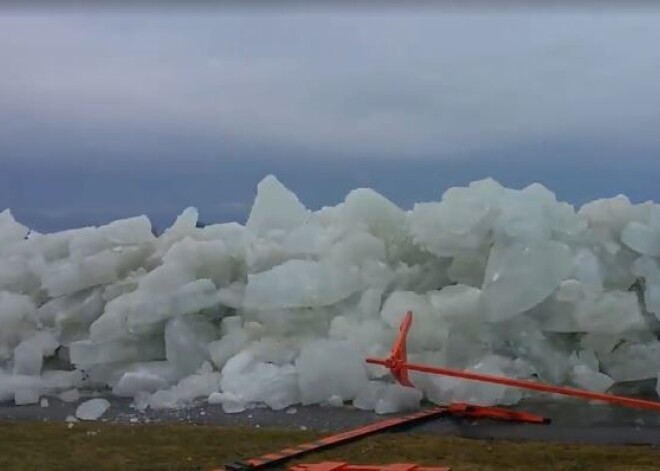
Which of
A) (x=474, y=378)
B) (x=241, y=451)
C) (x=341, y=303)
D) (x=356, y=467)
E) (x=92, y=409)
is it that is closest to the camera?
(x=356, y=467)

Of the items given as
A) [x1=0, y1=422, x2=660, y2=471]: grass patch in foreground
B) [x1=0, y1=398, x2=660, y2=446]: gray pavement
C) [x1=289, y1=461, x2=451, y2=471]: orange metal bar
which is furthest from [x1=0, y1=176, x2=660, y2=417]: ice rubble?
[x1=289, y1=461, x2=451, y2=471]: orange metal bar

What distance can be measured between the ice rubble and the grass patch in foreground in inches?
23.3

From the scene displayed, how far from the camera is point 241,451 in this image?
3.15 m

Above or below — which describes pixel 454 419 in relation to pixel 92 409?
below

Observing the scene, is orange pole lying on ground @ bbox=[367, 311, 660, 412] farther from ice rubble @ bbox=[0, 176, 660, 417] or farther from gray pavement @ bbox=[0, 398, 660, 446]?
ice rubble @ bbox=[0, 176, 660, 417]

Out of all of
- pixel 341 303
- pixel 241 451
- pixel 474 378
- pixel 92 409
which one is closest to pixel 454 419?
pixel 474 378

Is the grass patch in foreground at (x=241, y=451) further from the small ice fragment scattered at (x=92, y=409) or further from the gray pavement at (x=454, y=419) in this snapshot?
the small ice fragment scattered at (x=92, y=409)

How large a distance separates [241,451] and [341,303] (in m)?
1.46

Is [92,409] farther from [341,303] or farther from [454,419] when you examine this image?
[454,419]

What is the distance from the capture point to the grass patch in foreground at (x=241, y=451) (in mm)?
2973

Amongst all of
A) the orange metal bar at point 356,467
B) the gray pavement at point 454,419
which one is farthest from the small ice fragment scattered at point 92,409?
the orange metal bar at point 356,467

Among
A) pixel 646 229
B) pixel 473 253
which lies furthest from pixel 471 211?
pixel 646 229

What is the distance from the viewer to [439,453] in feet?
10.1

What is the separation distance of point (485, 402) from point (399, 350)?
0.41 m
